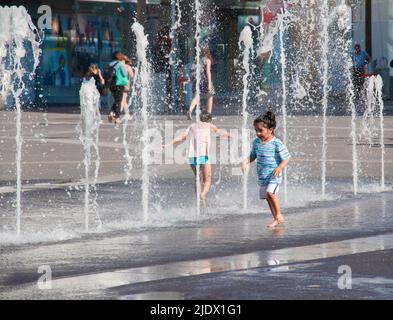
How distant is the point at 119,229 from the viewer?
13.6m

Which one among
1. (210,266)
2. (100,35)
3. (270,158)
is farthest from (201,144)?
(100,35)

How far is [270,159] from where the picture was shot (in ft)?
45.8

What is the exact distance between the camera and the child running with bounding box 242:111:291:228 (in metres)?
13.8

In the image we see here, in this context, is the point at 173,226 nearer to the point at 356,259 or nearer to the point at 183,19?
the point at 356,259

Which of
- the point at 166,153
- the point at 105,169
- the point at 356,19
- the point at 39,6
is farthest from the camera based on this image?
the point at 356,19

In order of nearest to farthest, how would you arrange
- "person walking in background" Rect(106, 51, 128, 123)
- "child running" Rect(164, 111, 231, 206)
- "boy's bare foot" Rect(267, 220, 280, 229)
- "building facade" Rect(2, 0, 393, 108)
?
"boy's bare foot" Rect(267, 220, 280, 229)
"child running" Rect(164, 111, 231, 206)
"person walking in background" Rect(106, 51, 128, 123)
"building facade" Rect(2, 0, 393, 108)

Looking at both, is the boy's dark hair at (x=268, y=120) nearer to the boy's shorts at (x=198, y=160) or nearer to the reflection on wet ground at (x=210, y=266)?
the reflection on wet ground at (x=210, y=266)

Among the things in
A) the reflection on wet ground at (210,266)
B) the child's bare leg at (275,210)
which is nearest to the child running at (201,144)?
the child's bare leg at (275,210)

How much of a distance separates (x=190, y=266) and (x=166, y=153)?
39.8ft

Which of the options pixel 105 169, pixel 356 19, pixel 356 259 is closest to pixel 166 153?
pixel 105 169

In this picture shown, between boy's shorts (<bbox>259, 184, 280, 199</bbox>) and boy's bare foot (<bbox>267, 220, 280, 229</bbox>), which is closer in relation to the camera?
boy's bare foot (<bbox>267, 220, 280, 229</bbox>)

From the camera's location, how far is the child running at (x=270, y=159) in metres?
13.8

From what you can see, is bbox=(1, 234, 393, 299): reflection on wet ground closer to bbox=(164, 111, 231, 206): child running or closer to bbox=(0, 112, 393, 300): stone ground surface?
bbox=(0, 112, 393, 300): stone ground surface

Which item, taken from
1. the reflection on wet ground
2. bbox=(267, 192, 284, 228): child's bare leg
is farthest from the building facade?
the reflection on wet ground
